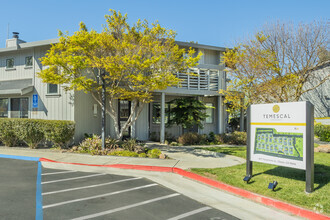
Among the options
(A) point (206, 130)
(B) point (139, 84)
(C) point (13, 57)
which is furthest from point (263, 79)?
(C) point (13, 57)

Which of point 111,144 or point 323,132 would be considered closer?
point 111,144

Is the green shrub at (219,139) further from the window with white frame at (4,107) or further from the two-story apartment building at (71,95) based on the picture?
the window with white frame at (4,107)

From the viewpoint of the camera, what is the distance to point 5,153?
11.5 meters

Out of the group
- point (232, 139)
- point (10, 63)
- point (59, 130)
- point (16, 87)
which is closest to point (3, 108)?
point (16, 87)

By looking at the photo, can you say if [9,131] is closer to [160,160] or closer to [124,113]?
[124,113]

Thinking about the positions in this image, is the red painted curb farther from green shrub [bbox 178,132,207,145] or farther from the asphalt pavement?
green shrub [bbox 178,132,207,145]

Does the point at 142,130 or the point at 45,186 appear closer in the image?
the point at 45,186

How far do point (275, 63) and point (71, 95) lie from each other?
474 inches

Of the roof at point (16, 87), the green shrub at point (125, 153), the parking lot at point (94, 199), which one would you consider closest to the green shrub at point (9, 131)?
the roof at point (16, 87)

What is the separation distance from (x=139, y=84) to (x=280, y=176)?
739 cm

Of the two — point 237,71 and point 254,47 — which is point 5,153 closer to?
point 237,71

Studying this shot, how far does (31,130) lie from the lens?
39.7 feet

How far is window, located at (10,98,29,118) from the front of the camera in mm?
14789

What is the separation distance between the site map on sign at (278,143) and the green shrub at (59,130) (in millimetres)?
8668
